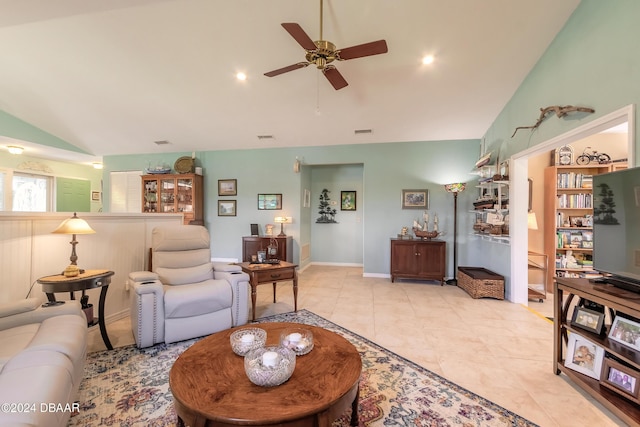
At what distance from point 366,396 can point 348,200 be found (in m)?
4.70

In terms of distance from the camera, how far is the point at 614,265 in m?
1.81

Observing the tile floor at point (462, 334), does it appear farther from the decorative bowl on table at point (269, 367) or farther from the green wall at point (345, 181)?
the decorative bowl on table at point (269, 367)

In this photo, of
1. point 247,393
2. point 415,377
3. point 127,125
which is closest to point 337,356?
point 247,393

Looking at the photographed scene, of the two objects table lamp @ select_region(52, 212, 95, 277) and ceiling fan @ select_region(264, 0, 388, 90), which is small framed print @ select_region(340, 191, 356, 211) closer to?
ceiling fan @ select_region(264, 0, 388, 90)

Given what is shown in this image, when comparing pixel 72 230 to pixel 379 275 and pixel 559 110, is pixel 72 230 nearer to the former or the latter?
pixel 379 275

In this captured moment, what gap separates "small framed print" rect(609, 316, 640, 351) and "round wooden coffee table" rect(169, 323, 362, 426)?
1679mm

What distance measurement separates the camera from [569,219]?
4.14 metres

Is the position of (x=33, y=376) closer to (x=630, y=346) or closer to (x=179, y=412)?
(x=179, y=412)

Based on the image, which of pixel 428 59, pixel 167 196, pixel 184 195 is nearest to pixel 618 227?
pixel 428 59

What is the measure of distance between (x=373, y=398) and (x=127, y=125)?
5.73m

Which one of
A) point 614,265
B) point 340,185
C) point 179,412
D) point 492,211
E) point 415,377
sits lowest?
point 415,377

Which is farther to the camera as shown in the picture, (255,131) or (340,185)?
(340,185)

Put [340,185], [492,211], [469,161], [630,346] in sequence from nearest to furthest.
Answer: [630,346] < [492,211] < [469,161] < [340,185]

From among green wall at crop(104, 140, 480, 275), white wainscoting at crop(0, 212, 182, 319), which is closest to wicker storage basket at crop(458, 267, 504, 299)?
green wall at crop(104, 140, 480, 275)
